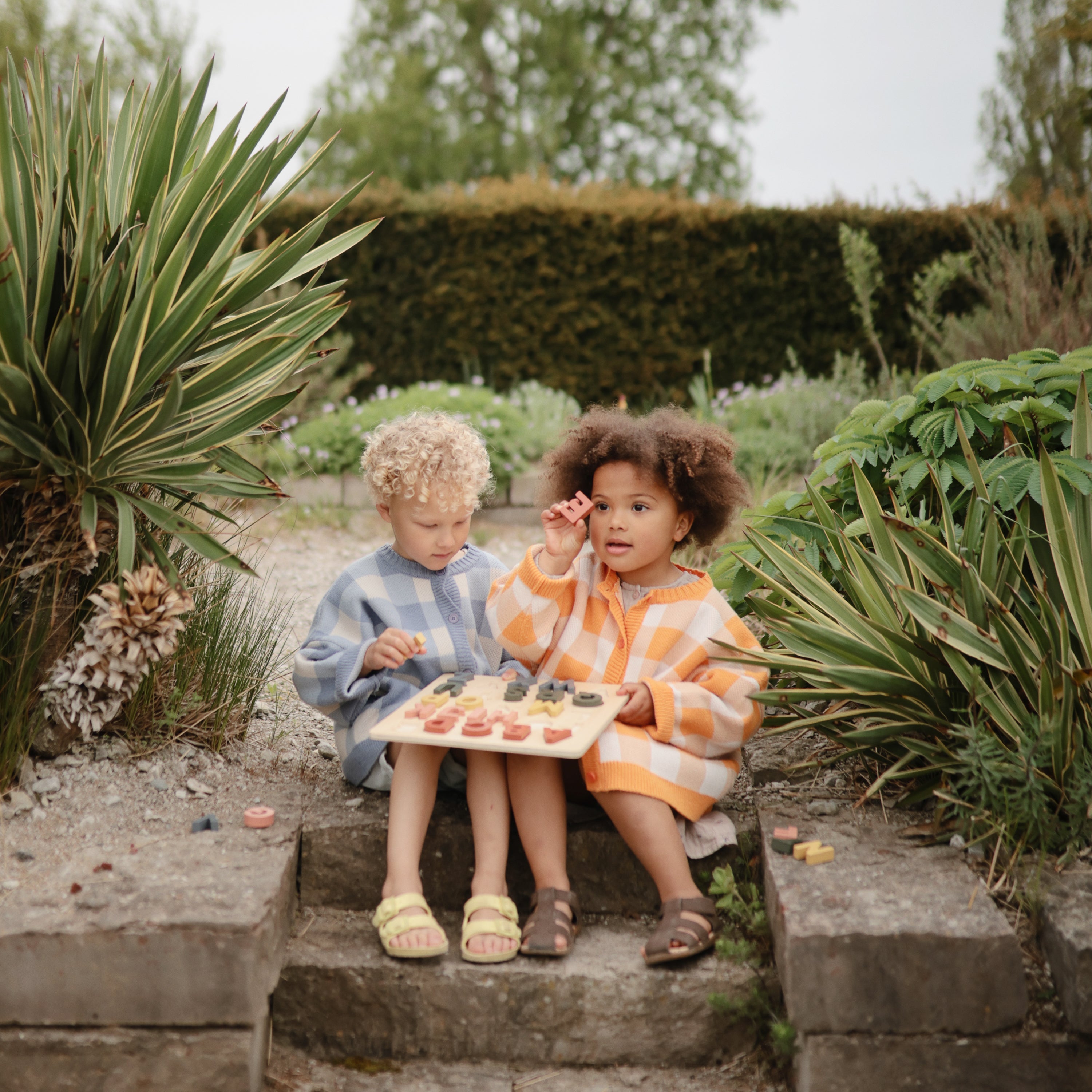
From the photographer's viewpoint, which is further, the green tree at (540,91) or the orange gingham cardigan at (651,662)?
the green tree at (540,91)

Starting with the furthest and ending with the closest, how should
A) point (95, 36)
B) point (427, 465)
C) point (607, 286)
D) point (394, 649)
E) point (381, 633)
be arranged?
point (95, 36) < point (607, 286) < point (381, 633) < point (427, 465) < point (394, 649)

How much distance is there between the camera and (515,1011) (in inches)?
84.7

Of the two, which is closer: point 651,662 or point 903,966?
point 903,966

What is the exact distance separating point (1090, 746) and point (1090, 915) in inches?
16.0

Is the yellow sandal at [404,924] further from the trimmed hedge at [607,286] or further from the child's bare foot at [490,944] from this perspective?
the trimmed hedge at [607,286]

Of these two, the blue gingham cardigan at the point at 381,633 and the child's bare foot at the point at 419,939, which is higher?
the blue gingham cardigan at the point at 381,633

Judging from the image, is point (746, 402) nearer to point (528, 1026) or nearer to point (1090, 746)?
point (1090, 746)

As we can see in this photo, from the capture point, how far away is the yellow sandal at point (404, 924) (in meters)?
2.14

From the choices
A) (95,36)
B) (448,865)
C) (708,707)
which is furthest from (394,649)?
(95,36)

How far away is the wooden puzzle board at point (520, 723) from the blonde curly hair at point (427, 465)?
488 mm

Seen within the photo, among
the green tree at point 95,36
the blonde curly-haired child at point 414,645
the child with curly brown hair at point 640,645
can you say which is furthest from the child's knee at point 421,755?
the green tree at point 95,36

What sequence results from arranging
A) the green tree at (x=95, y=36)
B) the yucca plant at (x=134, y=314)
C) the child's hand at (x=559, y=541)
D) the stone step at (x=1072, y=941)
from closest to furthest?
the stone step at (x=1072, y=941), the yucca plant at (x=134, y=314), the child's hand at (x=559, y=541), the green tree at (x=95, y=36)

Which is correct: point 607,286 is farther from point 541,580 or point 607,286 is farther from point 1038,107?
point 1038,107

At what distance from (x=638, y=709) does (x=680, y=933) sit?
1.67 ft
